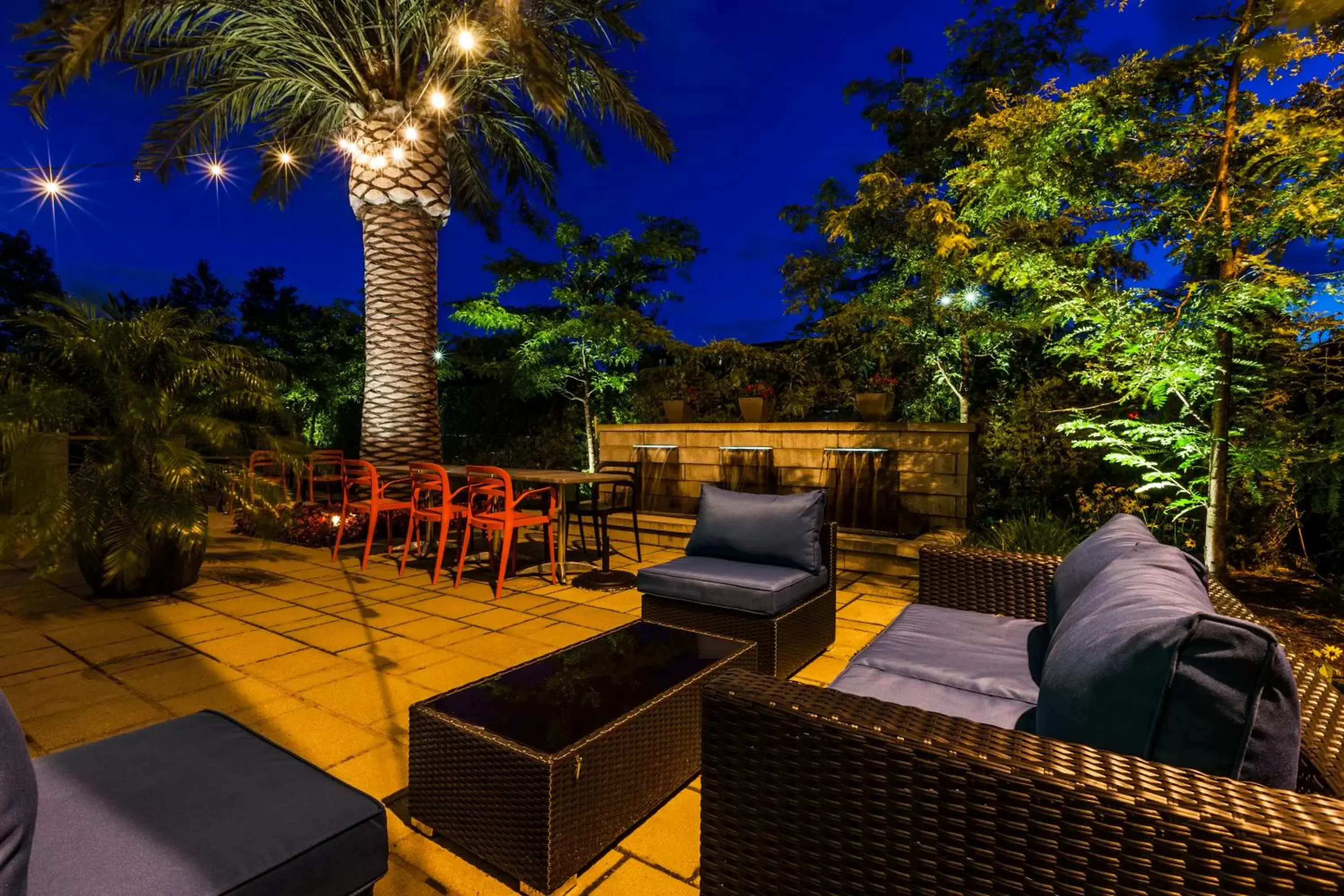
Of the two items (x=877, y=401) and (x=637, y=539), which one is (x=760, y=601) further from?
(x=877, y=401)

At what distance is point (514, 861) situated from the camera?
145 cm

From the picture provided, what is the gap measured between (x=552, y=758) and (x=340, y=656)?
2.03 m

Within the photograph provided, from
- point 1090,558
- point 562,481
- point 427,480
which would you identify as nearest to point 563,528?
point 562,481

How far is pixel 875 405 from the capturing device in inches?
221

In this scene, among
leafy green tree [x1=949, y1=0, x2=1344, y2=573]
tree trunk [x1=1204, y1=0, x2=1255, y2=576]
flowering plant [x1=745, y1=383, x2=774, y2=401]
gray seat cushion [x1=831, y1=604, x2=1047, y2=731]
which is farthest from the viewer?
flowering plant [x1=745, y1=383, x2=774, y2=401]

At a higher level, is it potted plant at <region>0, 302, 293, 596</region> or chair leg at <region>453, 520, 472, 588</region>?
potted plant at <region>0, 302, 293, 596</region>

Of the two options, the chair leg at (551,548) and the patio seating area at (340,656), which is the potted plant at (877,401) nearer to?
the patio seating area at (340,656)

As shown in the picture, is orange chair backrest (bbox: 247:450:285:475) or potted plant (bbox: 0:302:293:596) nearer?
potted plant (bbox: 0:302:293:596)

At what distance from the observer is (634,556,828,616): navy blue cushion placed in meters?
2.62

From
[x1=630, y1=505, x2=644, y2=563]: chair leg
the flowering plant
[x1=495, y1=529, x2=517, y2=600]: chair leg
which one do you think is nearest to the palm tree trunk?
[x1=630, y1=505, x2=644, y2=563]: chair leg

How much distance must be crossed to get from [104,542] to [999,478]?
21.8 feet

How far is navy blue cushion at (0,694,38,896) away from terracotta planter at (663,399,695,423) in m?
6.08

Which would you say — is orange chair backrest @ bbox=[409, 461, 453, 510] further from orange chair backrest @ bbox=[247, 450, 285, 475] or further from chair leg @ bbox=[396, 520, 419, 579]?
orange chair backrest @ bbox=[247, 450, 285, 475]

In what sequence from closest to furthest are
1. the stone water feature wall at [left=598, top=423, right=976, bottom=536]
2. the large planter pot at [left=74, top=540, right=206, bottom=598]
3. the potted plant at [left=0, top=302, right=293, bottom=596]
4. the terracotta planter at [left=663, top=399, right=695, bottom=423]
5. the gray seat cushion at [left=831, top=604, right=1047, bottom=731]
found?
the gray seat cushion at [left=831, top=604, right=1047, bottom=731] → the potted plant at [left=0, top=302, right=293, bottom=596] → the large planter pot at [left=74, top=540, right=206, bottom=598] → the stone water feature wall at [left=598, top=423, right=976, bottom=536] → the terracotta planter at [left=663, top=399, right=695, bottom=423]
